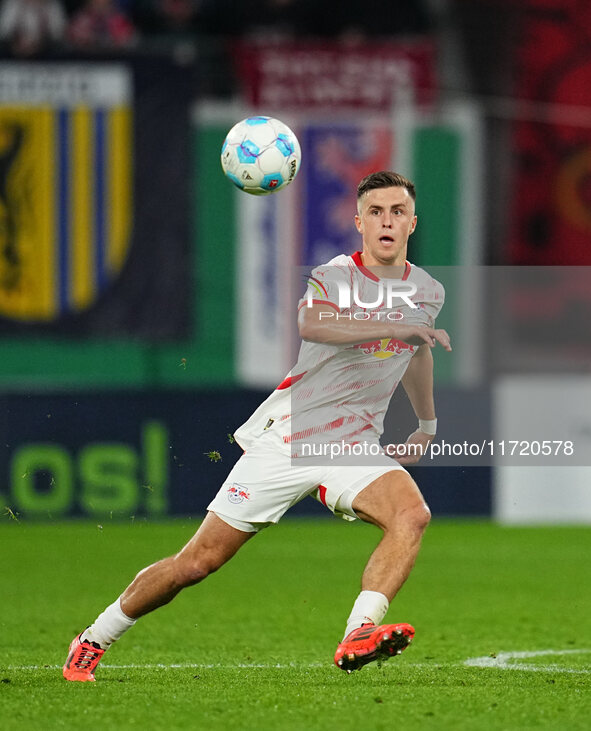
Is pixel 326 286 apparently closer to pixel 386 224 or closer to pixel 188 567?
pixel 386 224

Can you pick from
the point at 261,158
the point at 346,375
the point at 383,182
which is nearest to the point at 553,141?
the point at 261,158

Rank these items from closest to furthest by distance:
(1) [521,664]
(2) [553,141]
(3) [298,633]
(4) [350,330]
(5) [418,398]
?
1. (4) [350,330]
2. (5) [418,398]
3. (1) [521,664]
4. (3) [298,633]
5. (2) [553,141]

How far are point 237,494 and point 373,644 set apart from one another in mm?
897

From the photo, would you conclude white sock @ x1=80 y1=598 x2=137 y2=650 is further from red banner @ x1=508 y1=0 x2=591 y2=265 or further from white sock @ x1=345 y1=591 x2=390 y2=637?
red banner @ x1=508 y1=0 x2=591 y2=265

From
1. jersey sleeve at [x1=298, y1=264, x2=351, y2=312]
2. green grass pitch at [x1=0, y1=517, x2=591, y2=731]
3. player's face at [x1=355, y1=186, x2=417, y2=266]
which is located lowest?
green grass pitch at [x1=0, y1=517, x2=591, y2=731]

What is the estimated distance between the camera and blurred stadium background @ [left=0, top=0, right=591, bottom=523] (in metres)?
12.3

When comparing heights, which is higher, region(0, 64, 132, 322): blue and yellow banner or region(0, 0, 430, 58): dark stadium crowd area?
region(0, 0, 430, 58): dark stadium crowd area

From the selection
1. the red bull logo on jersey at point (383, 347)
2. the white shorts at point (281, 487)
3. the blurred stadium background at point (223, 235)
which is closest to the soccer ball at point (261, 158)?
the red bull logo on jersey at point (383, 347)

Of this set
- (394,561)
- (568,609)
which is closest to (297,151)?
(394,561)

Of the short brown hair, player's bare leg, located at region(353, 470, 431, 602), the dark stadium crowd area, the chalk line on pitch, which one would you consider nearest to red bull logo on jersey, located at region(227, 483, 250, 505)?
player's bare leg, located at region(353, 470, 431, 602)

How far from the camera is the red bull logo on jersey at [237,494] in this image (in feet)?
18.3

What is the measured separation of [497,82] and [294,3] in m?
2.14

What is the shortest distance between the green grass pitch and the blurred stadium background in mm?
612

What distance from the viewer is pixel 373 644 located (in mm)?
4973
